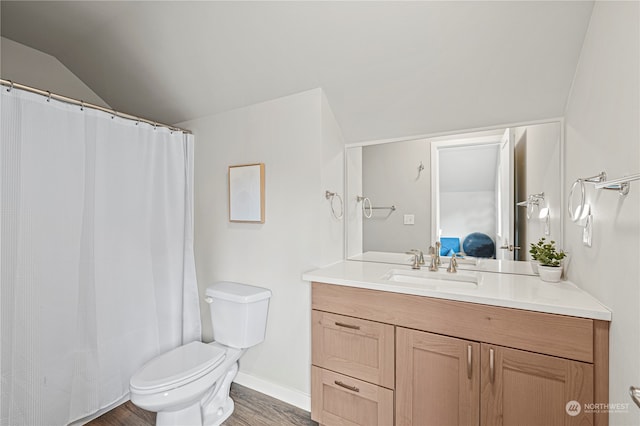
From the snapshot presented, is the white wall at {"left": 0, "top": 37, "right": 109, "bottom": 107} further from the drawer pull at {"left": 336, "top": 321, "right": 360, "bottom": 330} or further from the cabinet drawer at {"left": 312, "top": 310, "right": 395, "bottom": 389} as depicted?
the drawer pull at {"left": 336, "top": 321, "right": 360, "bottom": 330}

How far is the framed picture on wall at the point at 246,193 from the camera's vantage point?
6.73ft

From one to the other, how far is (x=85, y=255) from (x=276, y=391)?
1.45 metres

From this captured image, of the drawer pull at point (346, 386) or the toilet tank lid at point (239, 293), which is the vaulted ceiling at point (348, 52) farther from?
the drawer pull at point (346, 386)

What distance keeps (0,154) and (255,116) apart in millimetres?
1329

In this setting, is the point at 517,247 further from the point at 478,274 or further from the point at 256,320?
the point at 256,320

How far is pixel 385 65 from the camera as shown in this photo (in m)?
1.64

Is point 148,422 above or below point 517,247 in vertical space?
below

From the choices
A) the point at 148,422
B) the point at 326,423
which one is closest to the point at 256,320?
the point at 326,423

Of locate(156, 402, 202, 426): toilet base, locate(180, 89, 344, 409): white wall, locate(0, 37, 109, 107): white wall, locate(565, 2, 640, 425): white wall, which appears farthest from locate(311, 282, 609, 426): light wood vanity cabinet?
locate(0, 37, 109, 107): white wall

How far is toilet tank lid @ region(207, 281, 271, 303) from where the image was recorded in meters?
1.86

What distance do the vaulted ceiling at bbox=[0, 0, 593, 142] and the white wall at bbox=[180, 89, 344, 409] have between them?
0.16m

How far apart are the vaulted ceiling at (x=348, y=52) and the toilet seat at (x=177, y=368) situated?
1.67 m

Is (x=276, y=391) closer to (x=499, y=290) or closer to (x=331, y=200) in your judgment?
(x=331, y=200)

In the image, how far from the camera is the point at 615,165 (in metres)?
0.98
